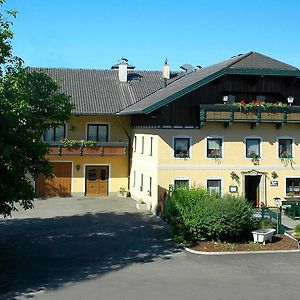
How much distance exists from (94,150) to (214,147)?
8.40m

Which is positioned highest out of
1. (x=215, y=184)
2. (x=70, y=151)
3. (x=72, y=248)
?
(x=70, y=151)

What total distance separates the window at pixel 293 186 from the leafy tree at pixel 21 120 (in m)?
15.3

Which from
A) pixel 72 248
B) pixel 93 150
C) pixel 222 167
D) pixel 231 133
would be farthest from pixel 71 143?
pixel 72 248

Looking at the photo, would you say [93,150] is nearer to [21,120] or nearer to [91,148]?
[91,148]

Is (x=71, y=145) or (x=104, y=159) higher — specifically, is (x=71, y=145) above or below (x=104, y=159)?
above

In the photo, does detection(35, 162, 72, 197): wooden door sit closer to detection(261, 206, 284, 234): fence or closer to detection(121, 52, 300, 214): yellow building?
detection(121, 52, 300, 214): yellow building

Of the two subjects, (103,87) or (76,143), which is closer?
(76,143)

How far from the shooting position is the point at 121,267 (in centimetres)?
1595

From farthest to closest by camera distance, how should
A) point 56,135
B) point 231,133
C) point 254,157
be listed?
point 56,135 → point 254,157 → point 231,133

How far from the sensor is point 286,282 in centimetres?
1462

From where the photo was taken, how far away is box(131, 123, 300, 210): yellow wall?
85.1 ft

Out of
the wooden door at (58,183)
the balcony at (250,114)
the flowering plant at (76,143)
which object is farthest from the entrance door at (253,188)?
the wooden door at (58,183)

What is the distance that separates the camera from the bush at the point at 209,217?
61.7 feet

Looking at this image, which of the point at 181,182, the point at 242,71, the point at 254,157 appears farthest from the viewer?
the point at 254,157
